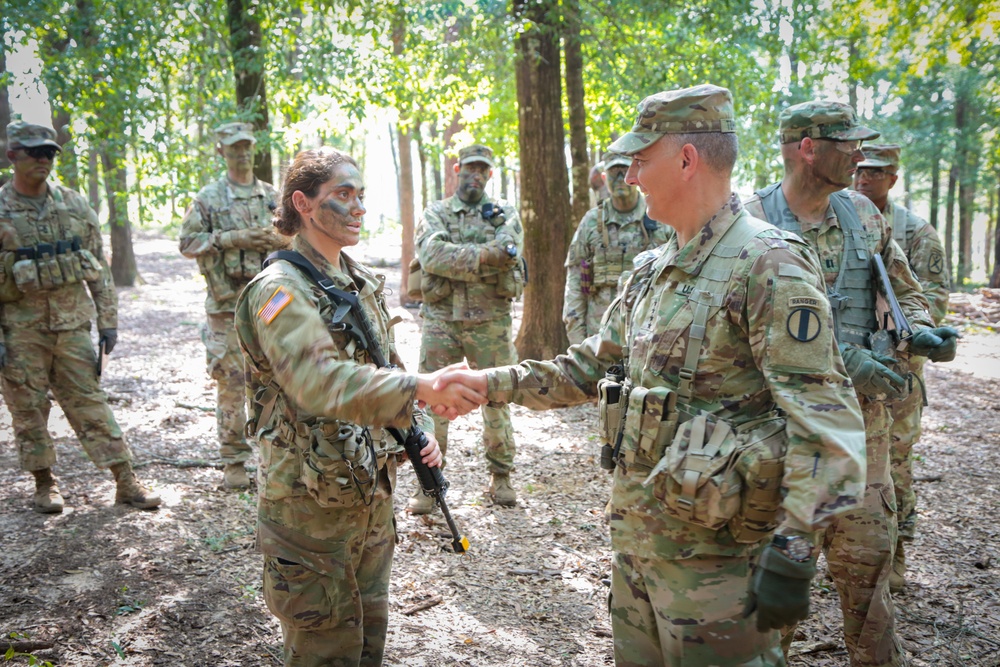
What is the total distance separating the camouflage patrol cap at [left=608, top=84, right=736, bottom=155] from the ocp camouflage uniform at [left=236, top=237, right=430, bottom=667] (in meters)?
1.19

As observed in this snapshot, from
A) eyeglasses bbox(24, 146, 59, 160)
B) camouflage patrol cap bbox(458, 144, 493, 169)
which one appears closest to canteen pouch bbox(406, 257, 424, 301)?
camouflage patrol cap bbox(458, 144, 493, 169)

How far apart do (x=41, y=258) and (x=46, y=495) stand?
5.88 feet

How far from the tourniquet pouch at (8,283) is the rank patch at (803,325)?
5487mm

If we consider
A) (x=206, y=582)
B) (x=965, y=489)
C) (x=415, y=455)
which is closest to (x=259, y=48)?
(x=206, y=582)

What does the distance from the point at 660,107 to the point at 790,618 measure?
1.60 meters

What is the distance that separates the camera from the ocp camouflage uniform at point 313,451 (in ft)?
8.49

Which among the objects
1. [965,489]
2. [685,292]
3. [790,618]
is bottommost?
[965,489]

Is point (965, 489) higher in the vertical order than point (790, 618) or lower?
lower

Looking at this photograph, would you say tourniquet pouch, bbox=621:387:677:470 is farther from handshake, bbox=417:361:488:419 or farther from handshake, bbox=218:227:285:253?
handshake, bbox=218:227:285:253

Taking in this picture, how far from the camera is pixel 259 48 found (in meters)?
7.20

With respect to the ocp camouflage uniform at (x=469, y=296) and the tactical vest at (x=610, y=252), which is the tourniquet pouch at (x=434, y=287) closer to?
the ocp camouflage uniform at (x=469, y=296)

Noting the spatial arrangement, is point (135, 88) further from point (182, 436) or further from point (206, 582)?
point (206, 582)

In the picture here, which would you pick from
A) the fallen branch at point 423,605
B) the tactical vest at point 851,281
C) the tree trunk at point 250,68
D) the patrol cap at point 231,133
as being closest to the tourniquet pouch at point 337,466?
the fallen branch at point 423,605

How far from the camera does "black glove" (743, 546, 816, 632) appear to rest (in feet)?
6.65
